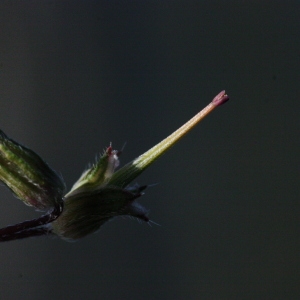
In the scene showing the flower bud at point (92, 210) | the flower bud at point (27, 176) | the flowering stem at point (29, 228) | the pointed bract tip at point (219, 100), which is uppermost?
the flower bud at point (27, 176)

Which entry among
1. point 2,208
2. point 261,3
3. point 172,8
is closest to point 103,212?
point 2,208

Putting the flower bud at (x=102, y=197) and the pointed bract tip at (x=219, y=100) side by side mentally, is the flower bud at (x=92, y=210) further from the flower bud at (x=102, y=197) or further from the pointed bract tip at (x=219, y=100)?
the pointed bract tip at (x=219, y=100)

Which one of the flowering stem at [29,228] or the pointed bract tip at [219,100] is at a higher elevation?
the flowering stem at [29,228]


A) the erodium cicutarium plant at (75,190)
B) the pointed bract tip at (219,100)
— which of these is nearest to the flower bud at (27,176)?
the erodium cicutarium plant at (75,190)

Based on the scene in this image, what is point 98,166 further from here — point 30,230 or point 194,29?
point 194,29

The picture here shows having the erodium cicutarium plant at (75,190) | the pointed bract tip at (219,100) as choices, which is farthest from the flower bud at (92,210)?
the pointed bract tip at (219,100)

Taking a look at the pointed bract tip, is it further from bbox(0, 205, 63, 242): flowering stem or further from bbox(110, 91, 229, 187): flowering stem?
bbox(0, 205, 63, 242): flowering stem

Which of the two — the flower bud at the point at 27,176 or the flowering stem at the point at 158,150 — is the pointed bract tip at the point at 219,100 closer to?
the flowering stem at the point at 158,150
